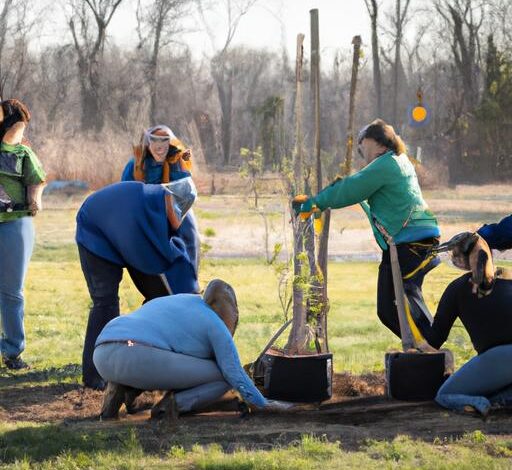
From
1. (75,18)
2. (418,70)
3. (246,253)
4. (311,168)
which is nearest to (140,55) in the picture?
(75,18)

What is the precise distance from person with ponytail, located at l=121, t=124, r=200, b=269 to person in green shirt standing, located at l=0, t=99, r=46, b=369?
3.30ft

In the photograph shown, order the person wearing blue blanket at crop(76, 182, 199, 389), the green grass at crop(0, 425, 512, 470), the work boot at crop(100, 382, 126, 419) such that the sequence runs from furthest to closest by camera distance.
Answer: the person wearing blue blanket at crop(76, 182, 199, 389) < the work boot at crop(100, 382, 126, 419) < the green grass at crop(0, 425, 512, 470)

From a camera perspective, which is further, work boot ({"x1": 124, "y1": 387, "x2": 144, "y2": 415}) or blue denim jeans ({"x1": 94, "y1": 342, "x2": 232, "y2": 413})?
work boot ({"x1": 124, "y1": 387, "x2": 144, "y2": 415})

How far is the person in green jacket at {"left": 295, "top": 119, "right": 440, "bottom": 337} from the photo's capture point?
6277mm

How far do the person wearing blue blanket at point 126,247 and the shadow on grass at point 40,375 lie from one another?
57cm

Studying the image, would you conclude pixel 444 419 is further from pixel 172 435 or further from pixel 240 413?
pixel 172 435

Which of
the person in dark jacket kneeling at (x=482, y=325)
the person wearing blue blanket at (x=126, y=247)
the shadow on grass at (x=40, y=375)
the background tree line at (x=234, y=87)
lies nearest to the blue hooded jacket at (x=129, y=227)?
the person wearing blue blanket at (x=126, y=247)

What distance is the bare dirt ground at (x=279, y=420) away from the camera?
5012 millimetres

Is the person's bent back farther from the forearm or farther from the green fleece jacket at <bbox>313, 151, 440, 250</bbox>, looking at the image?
the forearm

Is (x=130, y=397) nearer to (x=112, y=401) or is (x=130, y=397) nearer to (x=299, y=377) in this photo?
(x=112, y=401)

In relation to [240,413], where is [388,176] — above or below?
above

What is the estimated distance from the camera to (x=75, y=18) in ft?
153

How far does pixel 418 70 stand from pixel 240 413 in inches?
1928

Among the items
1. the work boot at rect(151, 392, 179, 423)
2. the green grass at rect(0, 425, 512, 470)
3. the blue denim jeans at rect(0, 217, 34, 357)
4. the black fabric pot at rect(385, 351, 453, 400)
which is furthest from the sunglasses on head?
the green grass at rect(0, 425, 512, 470)
